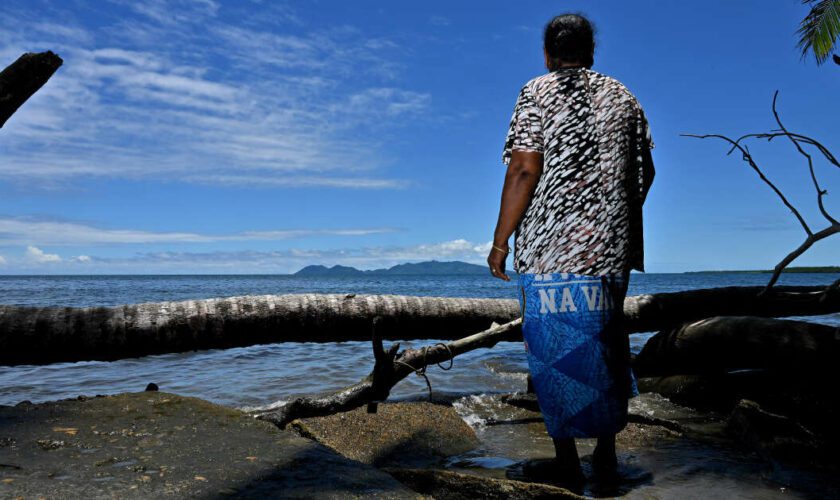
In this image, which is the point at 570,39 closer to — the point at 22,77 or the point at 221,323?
the point at 22,77

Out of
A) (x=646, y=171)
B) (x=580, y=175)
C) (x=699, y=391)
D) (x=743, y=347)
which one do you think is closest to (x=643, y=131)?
(x=646, y=171)

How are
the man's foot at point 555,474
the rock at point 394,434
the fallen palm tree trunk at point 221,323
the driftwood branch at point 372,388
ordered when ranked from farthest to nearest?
the fallen palm tree trunk at point 221,323
the driftwood branch at point 372,388
the rock at point 394,434
the man's foot at point 555,474

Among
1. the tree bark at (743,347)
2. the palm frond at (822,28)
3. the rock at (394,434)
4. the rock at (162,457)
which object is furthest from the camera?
the palm frond at (822,28)

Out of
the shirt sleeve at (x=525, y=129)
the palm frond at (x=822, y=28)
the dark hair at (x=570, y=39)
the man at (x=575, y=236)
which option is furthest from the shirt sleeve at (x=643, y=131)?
the palm frond at (x=822, y=28)

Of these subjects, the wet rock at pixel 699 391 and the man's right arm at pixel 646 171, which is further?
the wet rock at pixel 699 391

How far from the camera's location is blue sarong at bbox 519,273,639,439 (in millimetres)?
2930

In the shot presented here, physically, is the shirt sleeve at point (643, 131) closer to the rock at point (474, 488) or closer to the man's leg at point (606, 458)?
the man's leg at point (606, 458)

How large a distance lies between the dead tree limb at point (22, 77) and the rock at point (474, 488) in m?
3.98

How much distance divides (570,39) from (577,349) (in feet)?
5.45

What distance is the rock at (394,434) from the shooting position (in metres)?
4.11

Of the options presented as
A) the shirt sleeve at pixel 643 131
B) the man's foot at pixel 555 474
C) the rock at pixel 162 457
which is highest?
the shirt sleeve at pixel 643 131

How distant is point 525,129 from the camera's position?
3109 millimetres

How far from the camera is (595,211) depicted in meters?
3.04

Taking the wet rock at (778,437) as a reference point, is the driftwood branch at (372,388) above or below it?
above
